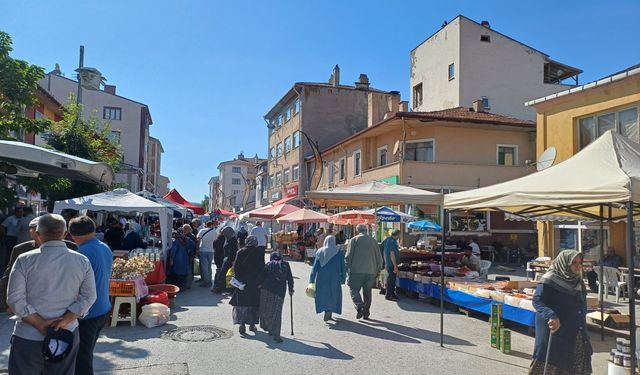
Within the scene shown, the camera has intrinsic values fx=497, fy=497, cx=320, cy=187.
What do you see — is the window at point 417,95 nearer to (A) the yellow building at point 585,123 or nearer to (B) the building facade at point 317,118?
(B) the building facade at point 317,118

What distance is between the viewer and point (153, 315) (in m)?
8.28

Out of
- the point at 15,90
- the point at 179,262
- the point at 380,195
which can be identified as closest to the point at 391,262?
the point at 380,195

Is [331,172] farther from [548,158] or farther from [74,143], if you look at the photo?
[74,143]

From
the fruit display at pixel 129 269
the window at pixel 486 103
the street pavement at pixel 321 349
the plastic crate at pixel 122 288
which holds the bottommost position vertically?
the street pavement at pixel 321 349

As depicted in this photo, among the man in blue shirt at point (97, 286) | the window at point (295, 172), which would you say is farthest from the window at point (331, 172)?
the man in blue shirt at point (97, 286)

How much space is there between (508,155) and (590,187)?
21022 mm

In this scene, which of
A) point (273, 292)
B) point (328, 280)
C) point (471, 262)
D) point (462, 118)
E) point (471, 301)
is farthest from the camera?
point (462, 118)

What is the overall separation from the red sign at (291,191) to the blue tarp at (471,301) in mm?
26923

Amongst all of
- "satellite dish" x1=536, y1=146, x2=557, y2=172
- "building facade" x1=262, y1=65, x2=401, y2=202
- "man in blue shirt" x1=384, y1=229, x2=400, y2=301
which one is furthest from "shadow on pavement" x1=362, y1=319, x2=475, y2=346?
"building facade" x1=262, y1=65, x2=401, y2=202

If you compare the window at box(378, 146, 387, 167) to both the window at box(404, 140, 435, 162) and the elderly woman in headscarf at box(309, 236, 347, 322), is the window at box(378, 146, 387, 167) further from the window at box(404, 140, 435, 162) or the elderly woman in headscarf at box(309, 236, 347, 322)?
the elderly woman in headscarf at box(309, 236, 347, 322)

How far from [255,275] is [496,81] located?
28592 mm

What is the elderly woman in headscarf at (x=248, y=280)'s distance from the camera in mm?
7883

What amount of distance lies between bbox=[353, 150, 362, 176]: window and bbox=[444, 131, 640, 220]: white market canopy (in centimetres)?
2156

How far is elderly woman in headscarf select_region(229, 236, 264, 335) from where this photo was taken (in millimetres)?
7883
